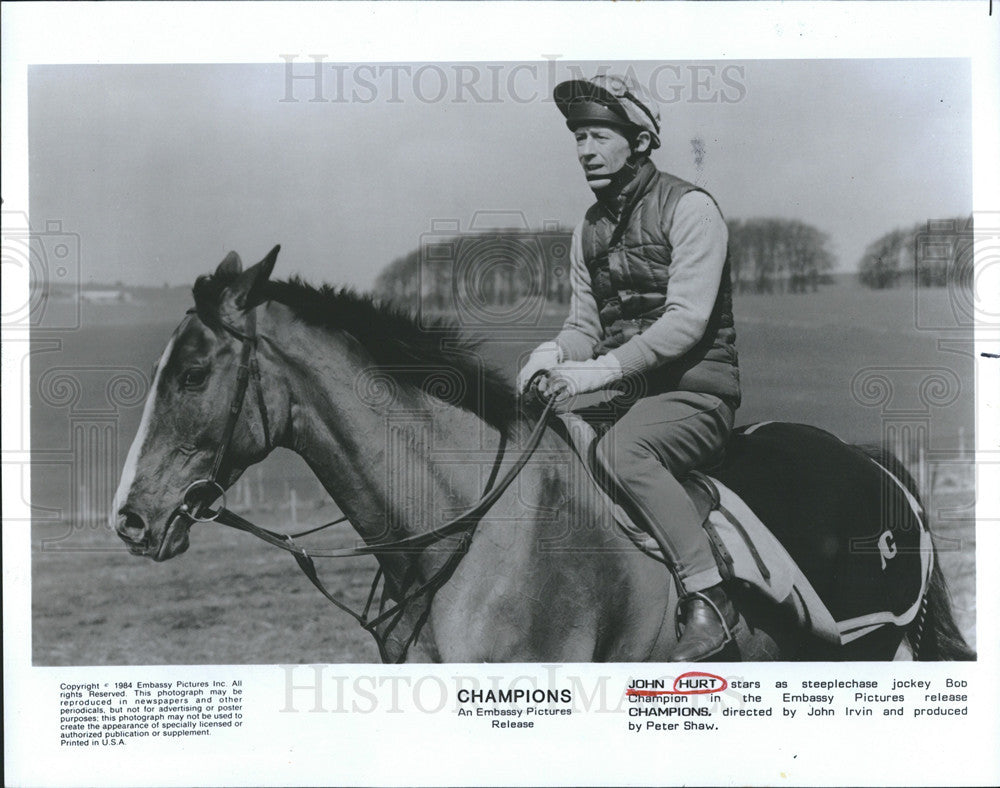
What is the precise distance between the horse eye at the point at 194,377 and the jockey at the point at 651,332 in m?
1.12

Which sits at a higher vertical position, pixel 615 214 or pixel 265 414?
pixel 615 214

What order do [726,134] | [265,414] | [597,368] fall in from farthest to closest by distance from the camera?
[726,134]
[597,368]
[265,414]

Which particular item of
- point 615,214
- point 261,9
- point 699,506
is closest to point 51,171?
point 261,9

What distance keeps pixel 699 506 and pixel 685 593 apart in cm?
31

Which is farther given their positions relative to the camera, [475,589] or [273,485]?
[273,485]

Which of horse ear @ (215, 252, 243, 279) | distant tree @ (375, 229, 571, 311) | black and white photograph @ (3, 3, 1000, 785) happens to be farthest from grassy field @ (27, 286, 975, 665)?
distant tree @ (375, 229, 571, 311)

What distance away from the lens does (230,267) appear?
3406 millimetres

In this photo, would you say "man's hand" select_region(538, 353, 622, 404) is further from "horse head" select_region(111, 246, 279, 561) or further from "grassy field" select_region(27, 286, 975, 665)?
"horse head" select_region(111, 246, 279, 561)

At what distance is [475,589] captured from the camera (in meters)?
3.26

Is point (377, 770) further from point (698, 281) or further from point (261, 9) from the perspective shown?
point (261, 9)

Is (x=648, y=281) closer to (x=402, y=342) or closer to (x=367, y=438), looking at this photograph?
(x=402, y=342)

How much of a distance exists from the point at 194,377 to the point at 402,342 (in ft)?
2.36

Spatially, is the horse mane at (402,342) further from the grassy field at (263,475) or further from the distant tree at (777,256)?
the distant tree at (777,256)

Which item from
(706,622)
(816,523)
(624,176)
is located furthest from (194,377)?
(816,523)
